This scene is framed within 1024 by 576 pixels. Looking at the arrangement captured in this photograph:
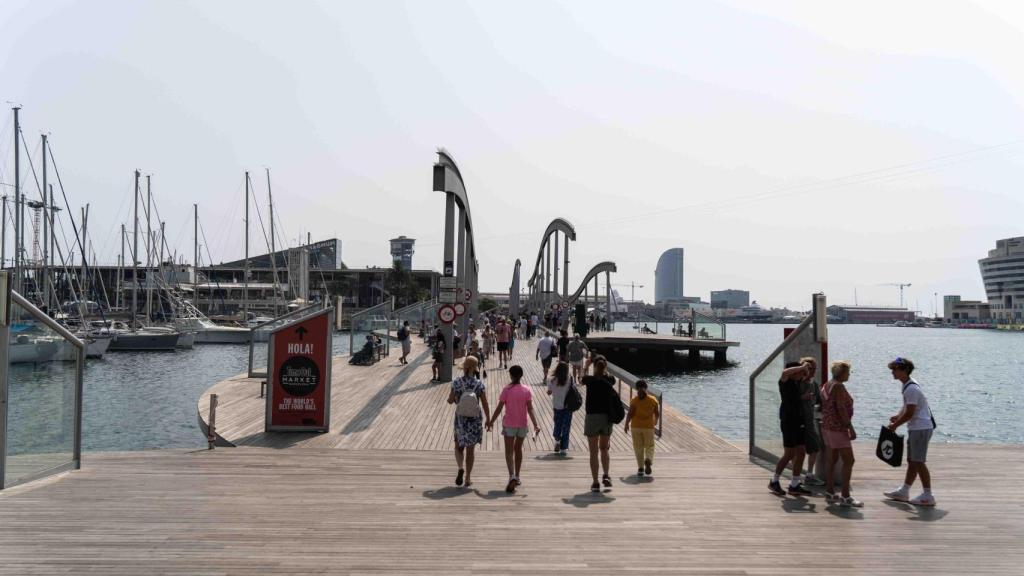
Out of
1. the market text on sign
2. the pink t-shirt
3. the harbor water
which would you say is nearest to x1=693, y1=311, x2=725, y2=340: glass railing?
the harbor water

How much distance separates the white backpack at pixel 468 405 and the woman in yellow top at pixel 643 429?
2.11m

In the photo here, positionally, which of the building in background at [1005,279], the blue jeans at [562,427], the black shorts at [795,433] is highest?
the building in background at [1005,279]

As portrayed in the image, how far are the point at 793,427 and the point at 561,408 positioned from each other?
3.60m

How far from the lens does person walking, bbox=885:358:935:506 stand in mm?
8023

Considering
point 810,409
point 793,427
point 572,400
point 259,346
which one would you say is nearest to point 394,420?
point 572,400

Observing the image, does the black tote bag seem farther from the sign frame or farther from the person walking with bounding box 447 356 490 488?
the sign frame

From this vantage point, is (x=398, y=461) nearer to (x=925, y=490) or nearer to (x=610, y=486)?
(x=610, y=486)

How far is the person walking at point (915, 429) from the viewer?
802cm

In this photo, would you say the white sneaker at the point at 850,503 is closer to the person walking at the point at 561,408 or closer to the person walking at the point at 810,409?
the person walking at the point at 810,409

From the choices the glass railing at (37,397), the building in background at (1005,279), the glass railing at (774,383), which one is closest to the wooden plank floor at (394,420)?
the glass railing at (774,383)

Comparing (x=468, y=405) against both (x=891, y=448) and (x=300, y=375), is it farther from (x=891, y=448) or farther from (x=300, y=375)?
(x=300, y=375)

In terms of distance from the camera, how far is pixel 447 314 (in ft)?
67.2

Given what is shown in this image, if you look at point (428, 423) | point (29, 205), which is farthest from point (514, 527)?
point (29, 205)

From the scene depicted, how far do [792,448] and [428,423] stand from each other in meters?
7.28
